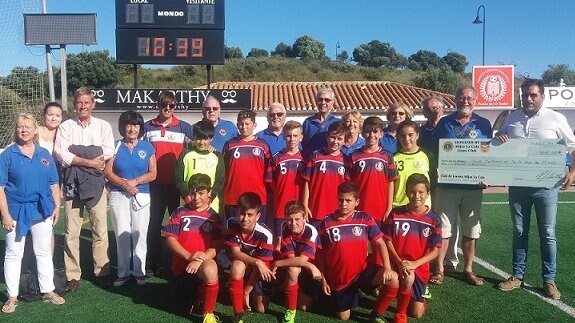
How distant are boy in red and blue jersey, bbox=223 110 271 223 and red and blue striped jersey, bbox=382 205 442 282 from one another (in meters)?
1.30

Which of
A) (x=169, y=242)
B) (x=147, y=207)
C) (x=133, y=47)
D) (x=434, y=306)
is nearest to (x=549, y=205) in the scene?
(x=434, y=306)

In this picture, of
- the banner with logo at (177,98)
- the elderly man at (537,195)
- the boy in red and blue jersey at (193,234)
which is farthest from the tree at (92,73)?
Result: the elderly man at (537,195)

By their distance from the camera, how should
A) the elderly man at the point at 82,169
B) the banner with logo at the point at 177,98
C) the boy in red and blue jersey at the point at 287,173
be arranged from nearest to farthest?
the boy in red and blue jersey at the point at 287,173
the elderly man at the point at 82,169
the banner with logo at the point at 177,98

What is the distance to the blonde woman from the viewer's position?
17.8 feet

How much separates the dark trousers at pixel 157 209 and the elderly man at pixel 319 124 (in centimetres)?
162

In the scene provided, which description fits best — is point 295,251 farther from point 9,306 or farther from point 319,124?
point 9,306

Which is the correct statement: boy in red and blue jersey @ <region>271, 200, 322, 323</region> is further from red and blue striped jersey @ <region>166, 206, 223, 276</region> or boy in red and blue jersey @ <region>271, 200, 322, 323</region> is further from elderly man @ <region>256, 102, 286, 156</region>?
elderly man @ <region>256, 102, 286, 156</region>

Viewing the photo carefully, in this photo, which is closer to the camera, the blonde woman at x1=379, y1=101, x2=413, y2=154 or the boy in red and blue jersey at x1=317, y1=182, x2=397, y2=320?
the boy in red and blue jersey at x1=317, y1=182, x2=397, y2=320

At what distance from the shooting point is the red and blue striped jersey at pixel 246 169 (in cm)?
498

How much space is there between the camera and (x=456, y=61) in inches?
3103

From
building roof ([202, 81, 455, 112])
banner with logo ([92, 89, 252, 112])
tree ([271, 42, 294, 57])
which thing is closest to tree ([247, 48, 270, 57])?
tree ([271, 42, 294, 57])

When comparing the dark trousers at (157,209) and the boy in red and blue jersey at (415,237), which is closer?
the boy in red and blue jersey at (415,237)

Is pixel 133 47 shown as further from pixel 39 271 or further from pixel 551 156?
pixel 551 156

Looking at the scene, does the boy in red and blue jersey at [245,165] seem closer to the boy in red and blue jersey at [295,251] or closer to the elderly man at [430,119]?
the boy in red and blue jersey at [295,251]
